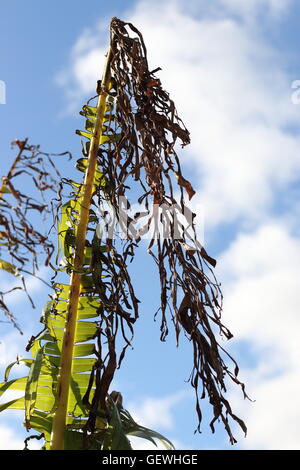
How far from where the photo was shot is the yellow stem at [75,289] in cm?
223

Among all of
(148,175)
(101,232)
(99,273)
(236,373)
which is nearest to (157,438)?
(236,373)

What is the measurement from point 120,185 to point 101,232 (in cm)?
20

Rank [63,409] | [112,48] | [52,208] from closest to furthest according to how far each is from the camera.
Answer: [63,409]
[52,208]
[112,48]

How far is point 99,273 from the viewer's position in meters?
2.44

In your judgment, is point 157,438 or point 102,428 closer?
point 157,438

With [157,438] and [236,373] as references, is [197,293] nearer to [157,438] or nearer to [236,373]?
[236,373]

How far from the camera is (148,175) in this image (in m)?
2.54

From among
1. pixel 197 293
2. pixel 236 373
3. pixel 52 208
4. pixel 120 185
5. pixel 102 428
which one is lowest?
pixel 102 428

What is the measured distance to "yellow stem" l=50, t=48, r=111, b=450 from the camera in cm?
223

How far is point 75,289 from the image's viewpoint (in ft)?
7.99
